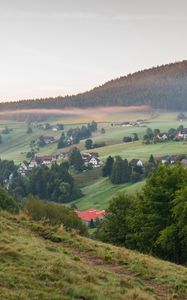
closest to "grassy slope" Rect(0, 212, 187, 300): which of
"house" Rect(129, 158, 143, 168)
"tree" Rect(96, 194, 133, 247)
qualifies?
"tree" Rect(96, 194, 133, 247)

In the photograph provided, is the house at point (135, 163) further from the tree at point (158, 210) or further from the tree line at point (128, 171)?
the tree at point (158, 210)

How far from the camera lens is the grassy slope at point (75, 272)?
47.3ft

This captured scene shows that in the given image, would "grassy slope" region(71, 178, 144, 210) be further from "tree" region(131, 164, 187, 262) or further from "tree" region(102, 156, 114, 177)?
"tree" region(131, 164, 187, 262)

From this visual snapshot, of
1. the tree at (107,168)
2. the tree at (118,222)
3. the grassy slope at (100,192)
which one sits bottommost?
the grassy slope at (100,192)

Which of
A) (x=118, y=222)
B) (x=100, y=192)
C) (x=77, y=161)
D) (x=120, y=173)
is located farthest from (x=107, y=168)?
(x=118, y=222)

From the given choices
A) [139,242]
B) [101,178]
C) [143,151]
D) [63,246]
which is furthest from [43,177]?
[63,246]

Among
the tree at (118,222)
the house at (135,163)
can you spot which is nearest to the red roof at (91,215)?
the house at (135,163)

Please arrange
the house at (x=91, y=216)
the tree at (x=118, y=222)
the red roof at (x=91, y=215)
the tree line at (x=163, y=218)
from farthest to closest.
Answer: the red roof at (x=91, y=215) < the house at (x=91, y=216) < the tree at (x=118, y=222) < the tree line at (x=163, y=218)

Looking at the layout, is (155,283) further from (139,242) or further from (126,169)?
(126,169)

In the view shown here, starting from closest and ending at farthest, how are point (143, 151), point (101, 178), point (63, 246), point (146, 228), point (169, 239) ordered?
point (63, 246) < point (169, 239) < point (146, 228) < point (101, 178) < point (143, 151)

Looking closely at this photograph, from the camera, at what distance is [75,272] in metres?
17.1

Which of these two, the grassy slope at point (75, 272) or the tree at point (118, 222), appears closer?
the grassy slope at point (75, 272)

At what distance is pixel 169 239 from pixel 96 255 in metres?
17.1

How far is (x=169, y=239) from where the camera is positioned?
3756 cm
